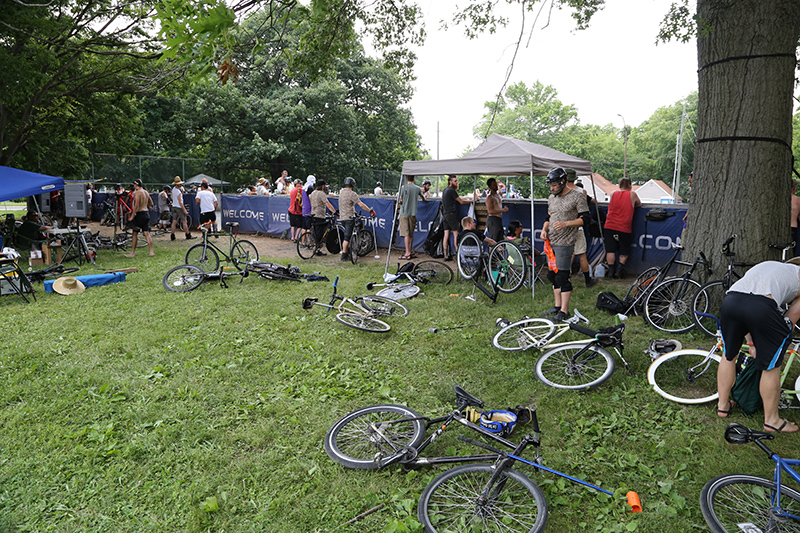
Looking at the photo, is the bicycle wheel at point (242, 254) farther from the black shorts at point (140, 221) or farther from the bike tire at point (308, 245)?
the black shorts at point (140, 221)

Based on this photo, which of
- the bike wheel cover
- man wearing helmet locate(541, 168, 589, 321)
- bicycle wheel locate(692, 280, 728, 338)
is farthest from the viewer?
the bike wheel cover

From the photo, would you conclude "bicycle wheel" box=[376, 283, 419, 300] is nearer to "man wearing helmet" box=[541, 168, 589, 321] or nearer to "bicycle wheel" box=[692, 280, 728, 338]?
"man wearing helmet" box=[541, 168, 589, 321]

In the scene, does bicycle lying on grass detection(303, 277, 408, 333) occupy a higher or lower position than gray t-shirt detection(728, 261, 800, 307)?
lower

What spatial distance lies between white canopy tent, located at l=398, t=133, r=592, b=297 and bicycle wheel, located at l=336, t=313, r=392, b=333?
2.69 m

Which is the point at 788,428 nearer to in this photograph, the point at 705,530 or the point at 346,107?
the point at 705,530

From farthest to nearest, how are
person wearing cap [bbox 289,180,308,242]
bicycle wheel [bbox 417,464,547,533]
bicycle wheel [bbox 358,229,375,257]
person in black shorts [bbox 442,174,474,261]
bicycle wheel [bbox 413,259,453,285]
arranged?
person wearing cap [bbox 289,180,308,242] < bicycle wheel [bbox 358,229,375,257] < person in black shorts [bbox 442,174,474,261] < bicycle wheel [bbox 413,259,453,285] < bicycle wheel [bbox 417,464,547,533]

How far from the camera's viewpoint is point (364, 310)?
680cm

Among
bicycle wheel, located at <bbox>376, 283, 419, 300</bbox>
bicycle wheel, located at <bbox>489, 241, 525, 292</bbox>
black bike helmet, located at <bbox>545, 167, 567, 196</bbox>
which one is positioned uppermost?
black bike helmet, located at <bbox>545, 167, 567, 196</bbox>

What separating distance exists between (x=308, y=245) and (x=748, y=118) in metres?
9.50

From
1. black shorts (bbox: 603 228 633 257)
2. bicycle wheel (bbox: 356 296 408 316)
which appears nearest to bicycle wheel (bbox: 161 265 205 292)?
bicycle wheel (bbox: 356 296 408 316)

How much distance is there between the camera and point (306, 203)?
1302 cm

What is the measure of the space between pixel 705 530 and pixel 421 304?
17.5 feet

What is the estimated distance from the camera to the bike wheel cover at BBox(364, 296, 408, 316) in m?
7.02

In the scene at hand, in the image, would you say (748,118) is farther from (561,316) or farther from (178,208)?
(178,208)
